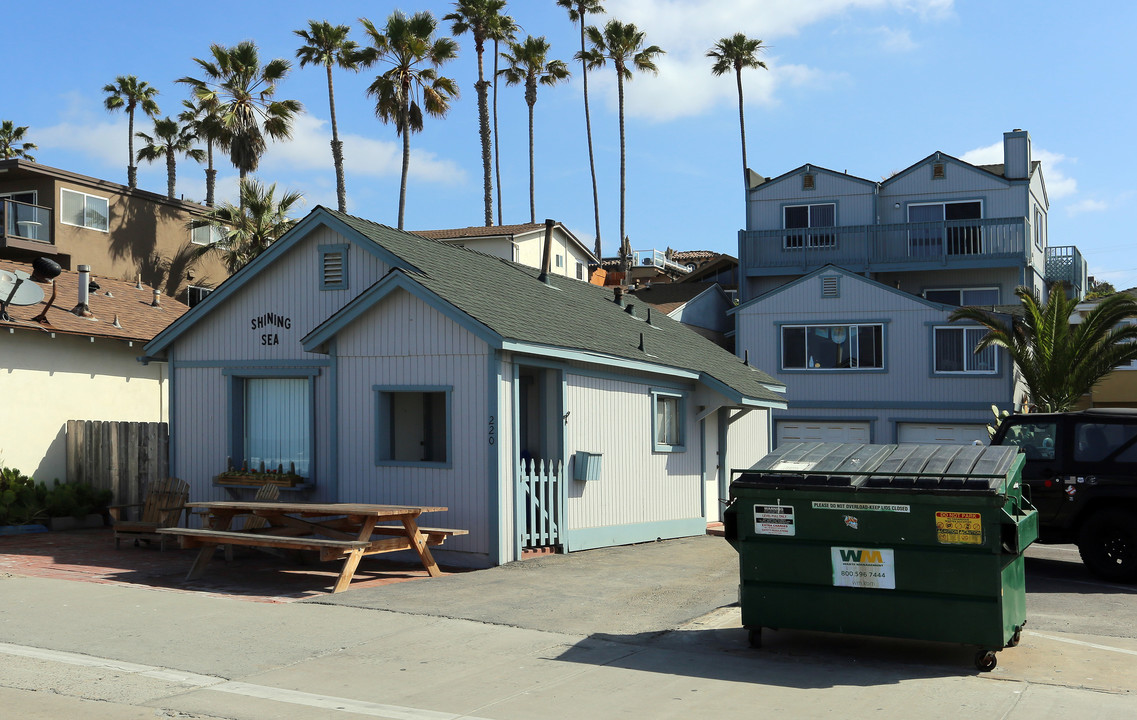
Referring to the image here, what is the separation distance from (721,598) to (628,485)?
5.03m

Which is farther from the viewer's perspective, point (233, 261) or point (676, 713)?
point (233, 261)

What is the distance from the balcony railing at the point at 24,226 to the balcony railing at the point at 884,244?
22.1m

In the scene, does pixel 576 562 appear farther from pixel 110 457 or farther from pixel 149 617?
pixel 110 457

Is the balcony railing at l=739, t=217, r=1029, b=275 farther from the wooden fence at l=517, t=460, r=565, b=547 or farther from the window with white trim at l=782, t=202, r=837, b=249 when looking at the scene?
the wooden fence at l=517, t=460, r=565, b=547

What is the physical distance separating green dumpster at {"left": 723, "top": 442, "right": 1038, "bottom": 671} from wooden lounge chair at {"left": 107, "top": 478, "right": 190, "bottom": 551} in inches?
355

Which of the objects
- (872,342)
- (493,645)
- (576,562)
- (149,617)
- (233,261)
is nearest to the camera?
(493,645)

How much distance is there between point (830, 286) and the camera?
30.2 m

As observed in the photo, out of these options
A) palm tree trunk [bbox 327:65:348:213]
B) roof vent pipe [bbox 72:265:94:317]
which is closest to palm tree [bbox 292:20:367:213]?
palm tree trunk [bbox 327:65:348:213]

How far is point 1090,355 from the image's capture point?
2338 centimetres

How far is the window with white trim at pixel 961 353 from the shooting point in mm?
28719

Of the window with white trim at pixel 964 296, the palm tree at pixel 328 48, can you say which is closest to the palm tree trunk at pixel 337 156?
the palm tree at pixel 328 48

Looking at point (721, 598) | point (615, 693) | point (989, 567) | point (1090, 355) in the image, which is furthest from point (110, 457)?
point (1090, 355)

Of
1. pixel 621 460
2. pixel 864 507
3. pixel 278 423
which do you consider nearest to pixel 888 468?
pixel 864 507

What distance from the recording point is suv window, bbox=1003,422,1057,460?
12805 millimetres
